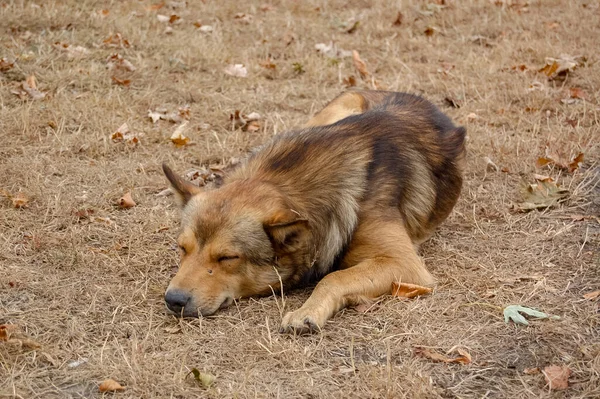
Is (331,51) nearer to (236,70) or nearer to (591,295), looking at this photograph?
(236,70)

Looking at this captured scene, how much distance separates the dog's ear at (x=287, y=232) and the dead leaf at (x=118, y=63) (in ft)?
15.5

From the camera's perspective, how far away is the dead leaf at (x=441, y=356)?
349cm

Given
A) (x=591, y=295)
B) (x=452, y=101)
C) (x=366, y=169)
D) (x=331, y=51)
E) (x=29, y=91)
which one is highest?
(x=366, y=169)

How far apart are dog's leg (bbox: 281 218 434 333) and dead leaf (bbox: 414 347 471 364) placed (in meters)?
0.56

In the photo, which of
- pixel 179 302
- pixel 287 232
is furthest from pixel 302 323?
pixel 179 302

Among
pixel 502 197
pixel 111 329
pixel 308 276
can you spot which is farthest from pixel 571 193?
pixel 111 329

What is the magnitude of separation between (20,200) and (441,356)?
134 inches

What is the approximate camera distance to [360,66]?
8688mm

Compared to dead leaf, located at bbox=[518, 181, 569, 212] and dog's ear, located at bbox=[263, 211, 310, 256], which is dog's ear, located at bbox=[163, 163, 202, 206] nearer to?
dog's ear, located at bbox=[263, 211, 310, 256]

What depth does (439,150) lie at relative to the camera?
5.22 m

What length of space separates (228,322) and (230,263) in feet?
1.10

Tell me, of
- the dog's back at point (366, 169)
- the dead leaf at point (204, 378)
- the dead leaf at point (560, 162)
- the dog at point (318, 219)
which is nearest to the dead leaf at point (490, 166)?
the dead leaf at point (560, 162)

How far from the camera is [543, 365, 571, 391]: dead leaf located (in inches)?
127

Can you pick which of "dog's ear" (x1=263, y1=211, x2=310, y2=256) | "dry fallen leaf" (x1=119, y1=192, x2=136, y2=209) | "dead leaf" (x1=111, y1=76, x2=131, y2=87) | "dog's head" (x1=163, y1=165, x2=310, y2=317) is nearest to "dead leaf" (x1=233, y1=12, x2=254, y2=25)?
"dead leaf" (x1=111, y1=76, x2=131, y2=87)
